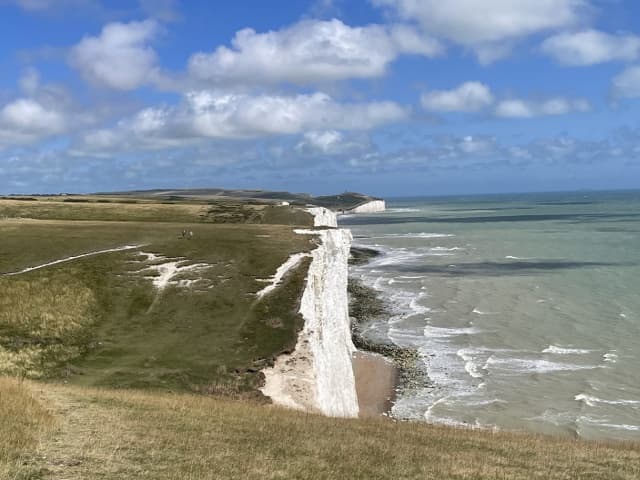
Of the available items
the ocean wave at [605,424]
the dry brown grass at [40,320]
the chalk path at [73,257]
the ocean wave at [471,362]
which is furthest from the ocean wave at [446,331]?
the dry brown grass at [40,320]

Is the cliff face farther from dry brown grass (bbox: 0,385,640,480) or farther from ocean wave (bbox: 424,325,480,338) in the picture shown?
ocean wave (bbox: 424,325,480,338)

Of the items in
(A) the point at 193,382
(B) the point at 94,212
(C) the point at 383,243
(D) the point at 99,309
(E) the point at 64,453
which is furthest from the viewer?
(C) the point at 383,243

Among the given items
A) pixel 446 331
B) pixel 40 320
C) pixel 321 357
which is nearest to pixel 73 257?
pixel 40 320

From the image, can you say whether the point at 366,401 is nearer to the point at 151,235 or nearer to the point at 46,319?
the point at 46,319

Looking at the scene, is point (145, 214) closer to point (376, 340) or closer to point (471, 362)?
point (376, 340)

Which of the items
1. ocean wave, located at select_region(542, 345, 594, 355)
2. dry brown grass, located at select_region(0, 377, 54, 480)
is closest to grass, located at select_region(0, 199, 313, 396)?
dry brown grass, located at select_region(0, 377, 54, 480)

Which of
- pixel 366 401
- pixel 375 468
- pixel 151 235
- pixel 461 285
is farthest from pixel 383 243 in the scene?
pixel 375 468
